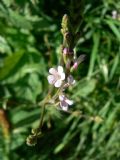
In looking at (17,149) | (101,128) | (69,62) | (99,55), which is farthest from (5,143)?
(69,62)

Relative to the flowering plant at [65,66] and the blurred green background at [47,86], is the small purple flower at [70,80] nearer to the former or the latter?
the flowering plant at [65,66]

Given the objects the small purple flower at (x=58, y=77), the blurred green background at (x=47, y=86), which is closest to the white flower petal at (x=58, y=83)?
the small purple flower at (x=58, y=77)

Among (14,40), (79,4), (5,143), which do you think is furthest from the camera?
(14,40)

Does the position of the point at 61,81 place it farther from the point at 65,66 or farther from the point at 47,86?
the point at 47,86

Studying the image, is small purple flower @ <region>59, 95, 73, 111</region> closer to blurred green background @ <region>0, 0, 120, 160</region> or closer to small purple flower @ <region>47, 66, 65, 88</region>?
small purple flower @ <region>47, 66, 65, 88</region>

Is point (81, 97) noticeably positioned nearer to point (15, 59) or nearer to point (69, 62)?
point (15, 59)

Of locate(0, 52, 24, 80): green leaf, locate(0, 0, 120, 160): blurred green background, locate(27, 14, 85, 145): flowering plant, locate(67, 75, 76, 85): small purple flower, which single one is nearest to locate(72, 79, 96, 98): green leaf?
locate(0, 0, 120, 160): blurred green background

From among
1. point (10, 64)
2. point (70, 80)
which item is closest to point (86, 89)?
point (10, 64)

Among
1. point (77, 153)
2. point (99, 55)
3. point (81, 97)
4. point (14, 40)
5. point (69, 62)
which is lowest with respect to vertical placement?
point (69, 62)
